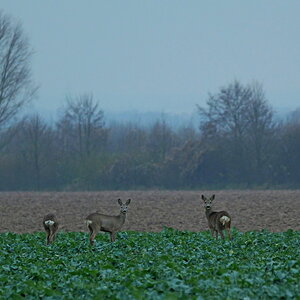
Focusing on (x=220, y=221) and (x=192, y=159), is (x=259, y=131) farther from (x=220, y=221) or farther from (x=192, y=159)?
(x=220, y=221)

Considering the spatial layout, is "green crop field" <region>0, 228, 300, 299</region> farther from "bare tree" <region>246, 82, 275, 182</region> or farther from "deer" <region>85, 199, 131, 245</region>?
"bare tree" <region>246, 82, 275, 182</region>

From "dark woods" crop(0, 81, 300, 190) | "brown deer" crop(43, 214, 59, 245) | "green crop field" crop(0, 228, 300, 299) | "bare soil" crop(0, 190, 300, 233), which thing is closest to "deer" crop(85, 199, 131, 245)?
"green crop field" crop(0, 228, 300, 299)

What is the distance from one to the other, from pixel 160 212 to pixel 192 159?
38.4 meters

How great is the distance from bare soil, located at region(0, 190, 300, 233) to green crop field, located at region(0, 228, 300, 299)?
9568mm

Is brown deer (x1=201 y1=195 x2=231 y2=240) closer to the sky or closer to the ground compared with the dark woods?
closer to the ground

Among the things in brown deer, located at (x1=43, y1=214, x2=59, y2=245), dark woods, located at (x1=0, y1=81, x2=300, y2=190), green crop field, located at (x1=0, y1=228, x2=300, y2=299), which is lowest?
green crop field, located at (x1=0, y1=228, x2=300, y2=299)

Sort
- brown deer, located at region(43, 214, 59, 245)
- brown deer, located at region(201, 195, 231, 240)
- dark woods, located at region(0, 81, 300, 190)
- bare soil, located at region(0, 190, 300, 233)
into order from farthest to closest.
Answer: dark woods, located at region(0, 81, 300, 190), bare soil, located at region(0, 190, 300, 233), brown deer, located at region(201, 195, 231, 240), brown deer, located at region(43, 214, 59, 245)

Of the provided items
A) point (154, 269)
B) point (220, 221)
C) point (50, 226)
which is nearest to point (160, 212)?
point (220, 221)

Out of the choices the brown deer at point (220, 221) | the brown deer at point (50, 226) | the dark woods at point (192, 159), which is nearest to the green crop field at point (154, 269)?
the brown deer at point (50, 226)

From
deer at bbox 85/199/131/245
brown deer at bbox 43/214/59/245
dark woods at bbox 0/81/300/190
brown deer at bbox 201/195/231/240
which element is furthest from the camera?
dark woods at bbox 0/81/300/190

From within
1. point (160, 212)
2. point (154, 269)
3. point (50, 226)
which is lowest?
point (154, 269)

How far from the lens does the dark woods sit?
7081 centimetres

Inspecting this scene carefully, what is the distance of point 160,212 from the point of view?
116 ft

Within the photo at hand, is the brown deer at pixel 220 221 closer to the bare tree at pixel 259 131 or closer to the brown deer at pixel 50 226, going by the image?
the brown deer at pixel 50 226
